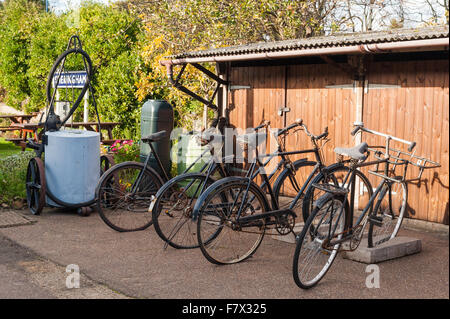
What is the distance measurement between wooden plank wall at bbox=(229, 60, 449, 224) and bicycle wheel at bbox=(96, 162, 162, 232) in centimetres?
292

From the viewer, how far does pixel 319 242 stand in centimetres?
507

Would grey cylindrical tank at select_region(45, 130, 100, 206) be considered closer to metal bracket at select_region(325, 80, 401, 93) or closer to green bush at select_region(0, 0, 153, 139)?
metal bracket at select_region(325, 80, 401, 93)

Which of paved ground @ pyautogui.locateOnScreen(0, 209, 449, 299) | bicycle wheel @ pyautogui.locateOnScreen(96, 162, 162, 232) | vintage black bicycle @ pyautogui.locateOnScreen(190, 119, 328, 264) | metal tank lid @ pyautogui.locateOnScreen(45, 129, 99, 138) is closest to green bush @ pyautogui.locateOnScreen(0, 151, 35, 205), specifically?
metal tank lid @ pyautogui.locateOnScreen(45, 129, 99, 138)

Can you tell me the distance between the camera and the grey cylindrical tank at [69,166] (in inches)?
308

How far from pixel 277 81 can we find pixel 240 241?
3821 millimetres

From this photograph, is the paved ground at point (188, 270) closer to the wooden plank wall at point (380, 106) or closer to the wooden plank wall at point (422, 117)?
the wooden plank wall at point (422, 117)

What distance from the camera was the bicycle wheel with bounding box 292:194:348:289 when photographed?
489 cm

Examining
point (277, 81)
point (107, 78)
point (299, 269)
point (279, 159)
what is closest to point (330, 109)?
point (277, 81)

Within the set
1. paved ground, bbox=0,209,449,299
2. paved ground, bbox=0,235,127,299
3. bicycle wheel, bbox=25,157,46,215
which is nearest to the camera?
paved ground, bbox=0,235,127,299

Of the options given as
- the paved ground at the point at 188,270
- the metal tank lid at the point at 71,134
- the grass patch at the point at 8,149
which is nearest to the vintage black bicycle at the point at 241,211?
the paved ground at the point at 188,270

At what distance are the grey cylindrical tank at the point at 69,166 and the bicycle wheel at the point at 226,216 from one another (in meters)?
2.53

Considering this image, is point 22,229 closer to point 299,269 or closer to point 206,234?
point 206,234

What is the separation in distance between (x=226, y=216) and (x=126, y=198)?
1733 millimetres

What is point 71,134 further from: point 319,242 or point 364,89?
point 319,242
